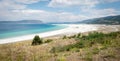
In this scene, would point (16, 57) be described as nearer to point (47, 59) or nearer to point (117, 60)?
point (47, 59)

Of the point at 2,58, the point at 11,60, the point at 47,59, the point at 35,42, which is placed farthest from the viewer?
the point at 35,42

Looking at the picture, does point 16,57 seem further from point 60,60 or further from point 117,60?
point 117,60

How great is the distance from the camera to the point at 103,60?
828 cm

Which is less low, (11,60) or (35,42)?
(11,60)

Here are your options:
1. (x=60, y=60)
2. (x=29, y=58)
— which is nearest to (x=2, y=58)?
(x=29, y=58)

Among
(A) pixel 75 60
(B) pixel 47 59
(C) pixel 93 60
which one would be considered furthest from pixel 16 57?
(C) pixel 93 60

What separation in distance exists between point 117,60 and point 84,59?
5.23 ft

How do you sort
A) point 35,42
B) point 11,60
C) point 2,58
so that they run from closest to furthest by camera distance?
1. point 11,60
2. point 2,58
3. point 35,42

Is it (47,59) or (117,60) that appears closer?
(117,60)

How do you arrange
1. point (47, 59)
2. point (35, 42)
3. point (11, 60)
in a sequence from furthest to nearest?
point (35, 42), point (47, 59), point (11, 60)

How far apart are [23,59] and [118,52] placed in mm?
5191

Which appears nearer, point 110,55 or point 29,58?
point 29,58

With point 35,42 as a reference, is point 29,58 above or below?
above

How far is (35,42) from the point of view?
25141 mm
